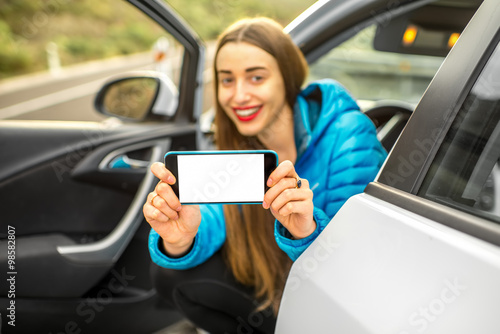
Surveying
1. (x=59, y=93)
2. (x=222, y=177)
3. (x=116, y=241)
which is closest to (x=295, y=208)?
(x=222, y=177)

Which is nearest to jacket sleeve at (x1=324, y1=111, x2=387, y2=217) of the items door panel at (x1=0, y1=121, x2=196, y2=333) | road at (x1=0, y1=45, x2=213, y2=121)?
door panel at (x1=0, y1=121, x2=196, y2=333)

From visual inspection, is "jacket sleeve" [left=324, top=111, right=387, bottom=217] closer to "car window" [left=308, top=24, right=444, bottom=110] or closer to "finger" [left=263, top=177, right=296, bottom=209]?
"finger" [left=263, top=177, right=296, bottom=209]

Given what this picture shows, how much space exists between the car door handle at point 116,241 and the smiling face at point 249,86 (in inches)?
27.4

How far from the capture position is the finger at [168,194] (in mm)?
994

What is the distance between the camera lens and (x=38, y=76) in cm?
1374

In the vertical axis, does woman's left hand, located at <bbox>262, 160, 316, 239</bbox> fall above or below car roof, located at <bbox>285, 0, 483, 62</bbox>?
below

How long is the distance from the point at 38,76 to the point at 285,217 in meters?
14.9

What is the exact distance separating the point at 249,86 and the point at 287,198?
69cm

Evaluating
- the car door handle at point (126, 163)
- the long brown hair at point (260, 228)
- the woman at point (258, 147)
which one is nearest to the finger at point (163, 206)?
the woman at point (258, 147)

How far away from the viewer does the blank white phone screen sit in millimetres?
944

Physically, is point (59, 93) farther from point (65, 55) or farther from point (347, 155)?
point (347, 155)

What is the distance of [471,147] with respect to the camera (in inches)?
31.4

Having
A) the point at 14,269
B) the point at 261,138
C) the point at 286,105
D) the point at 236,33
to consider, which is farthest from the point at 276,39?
the point at 14,269

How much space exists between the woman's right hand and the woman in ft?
0.05
